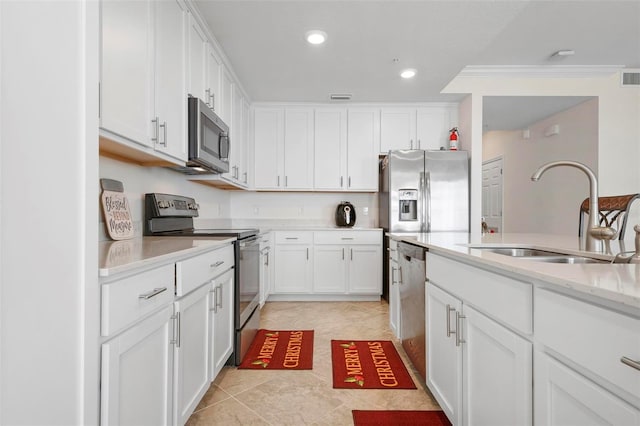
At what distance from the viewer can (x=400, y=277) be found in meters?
2.55

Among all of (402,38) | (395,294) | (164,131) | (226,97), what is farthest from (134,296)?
(402,38)

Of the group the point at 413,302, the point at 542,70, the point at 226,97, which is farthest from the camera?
the point at 542,70

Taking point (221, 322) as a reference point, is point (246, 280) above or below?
above

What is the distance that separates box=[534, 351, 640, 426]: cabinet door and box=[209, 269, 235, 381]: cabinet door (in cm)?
147

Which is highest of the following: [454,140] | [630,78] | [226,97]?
[630,78]

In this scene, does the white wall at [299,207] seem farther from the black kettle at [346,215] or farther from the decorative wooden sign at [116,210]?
the decorative wooden sign at [116,210]

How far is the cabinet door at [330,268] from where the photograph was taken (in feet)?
13.6

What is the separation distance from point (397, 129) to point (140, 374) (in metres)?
3.96

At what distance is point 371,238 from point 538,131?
3.27 metres

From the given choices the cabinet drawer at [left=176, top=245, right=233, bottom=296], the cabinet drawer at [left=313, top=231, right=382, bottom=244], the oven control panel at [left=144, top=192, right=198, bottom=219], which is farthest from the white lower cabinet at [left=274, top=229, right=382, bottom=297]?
the cabinet drawer at [left=176, top=245, right=233, bottom=296]

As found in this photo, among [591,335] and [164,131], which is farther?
[164,131]

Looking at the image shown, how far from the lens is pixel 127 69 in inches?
61.5

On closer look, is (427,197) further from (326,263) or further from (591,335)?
(591,335)

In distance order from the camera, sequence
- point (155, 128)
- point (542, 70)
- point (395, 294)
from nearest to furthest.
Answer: point (155, 128), point (395, 294), point (542, 70)
